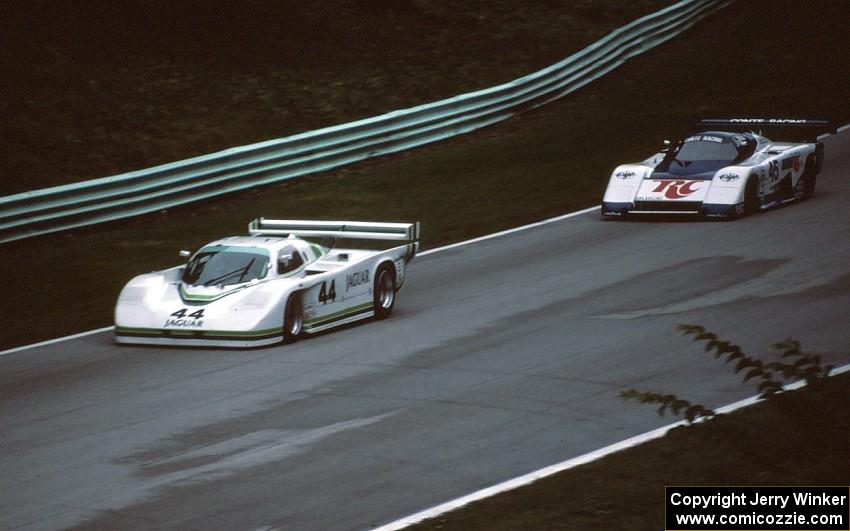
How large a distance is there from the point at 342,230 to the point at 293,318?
82.6 inches

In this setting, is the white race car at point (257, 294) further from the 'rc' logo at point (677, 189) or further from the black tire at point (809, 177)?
the black tire at point (809, 177)

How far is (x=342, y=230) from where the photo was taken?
15820mm

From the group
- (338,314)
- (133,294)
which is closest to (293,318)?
(338,314)

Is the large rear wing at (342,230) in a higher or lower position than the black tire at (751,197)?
higher

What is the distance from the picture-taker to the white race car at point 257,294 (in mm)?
13578

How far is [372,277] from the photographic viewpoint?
15.1 metres

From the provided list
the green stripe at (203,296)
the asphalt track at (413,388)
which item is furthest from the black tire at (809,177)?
the green stripe at (203,296)

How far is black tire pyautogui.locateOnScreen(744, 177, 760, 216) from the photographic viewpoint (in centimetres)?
1917

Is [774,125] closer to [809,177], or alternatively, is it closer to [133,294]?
[809,177]

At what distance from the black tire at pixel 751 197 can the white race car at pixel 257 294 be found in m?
6.23

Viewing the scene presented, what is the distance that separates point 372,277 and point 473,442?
204 inches

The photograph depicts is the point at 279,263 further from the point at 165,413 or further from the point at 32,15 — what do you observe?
the point at 32,15

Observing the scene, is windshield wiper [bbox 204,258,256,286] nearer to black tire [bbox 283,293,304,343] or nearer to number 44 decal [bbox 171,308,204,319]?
number 44 decal [bbox 171,308,204,319]

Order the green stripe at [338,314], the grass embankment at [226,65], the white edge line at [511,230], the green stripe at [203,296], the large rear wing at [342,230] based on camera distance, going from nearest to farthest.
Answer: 1. the green stripe at [203,296]
2. the green stripe at [338,314]
3. the large rear wing at [342,230]
4. the white edge line at [511,230]
5. the grass embankment at [226,65]
